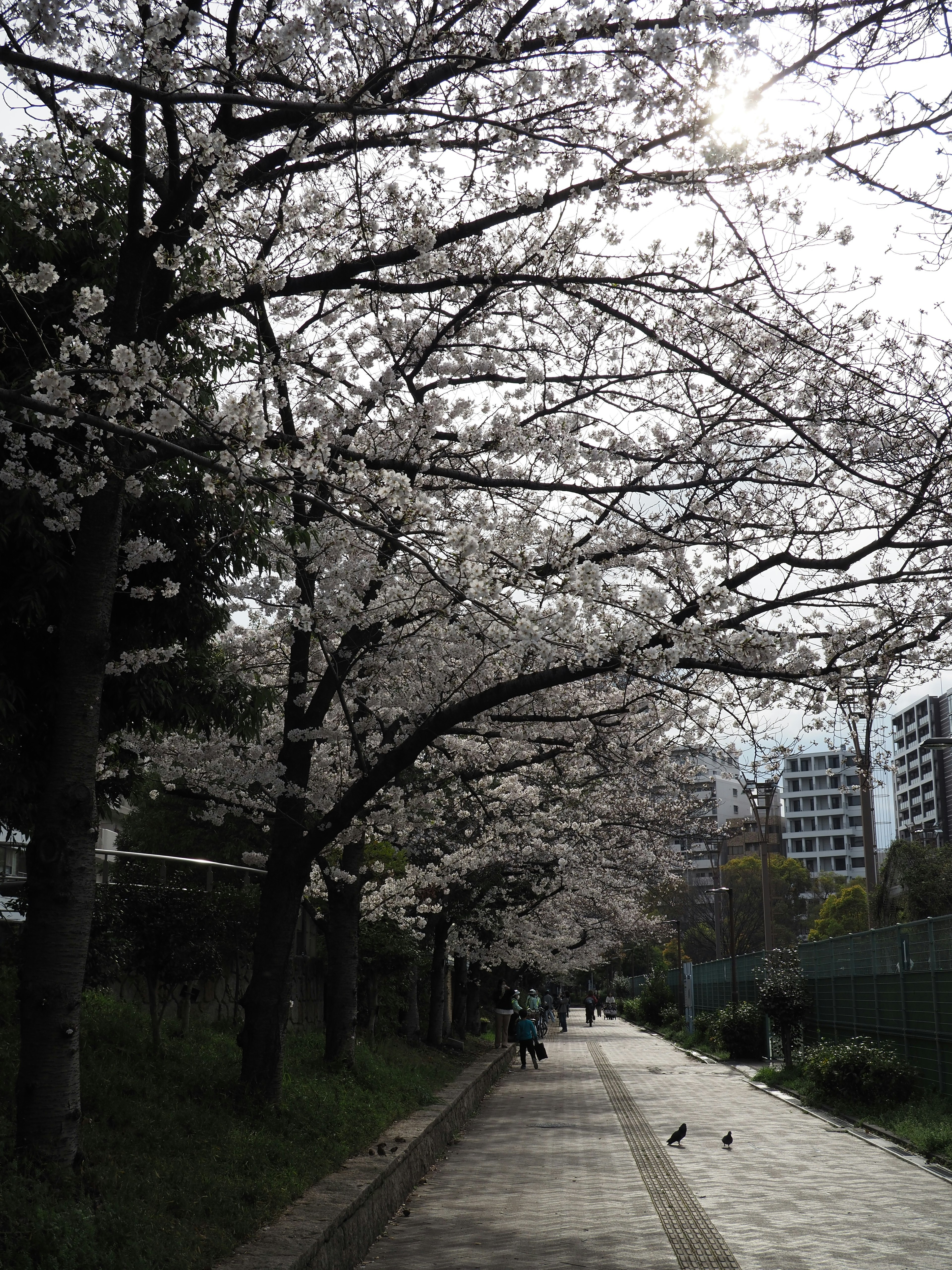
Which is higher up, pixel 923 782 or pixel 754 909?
pixel 923 782

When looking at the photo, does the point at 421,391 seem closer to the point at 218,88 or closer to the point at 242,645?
the point at 218,88

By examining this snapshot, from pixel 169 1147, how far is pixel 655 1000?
4222 cm

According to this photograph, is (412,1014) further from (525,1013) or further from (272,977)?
(272,977)

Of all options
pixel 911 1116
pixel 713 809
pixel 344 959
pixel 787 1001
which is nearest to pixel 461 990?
pixel 713 809

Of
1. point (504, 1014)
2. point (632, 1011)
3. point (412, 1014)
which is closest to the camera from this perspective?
point (412, 1014)

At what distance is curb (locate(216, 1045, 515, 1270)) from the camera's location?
226 inches

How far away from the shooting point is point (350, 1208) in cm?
693

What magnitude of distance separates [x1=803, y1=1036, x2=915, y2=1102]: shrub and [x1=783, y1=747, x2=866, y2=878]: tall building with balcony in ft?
378

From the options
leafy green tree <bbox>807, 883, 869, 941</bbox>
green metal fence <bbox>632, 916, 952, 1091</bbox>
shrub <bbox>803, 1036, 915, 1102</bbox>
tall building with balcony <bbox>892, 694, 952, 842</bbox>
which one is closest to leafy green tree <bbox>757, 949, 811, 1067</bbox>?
green metal fence <bbox>632, 916, 952, 1091</bbox>

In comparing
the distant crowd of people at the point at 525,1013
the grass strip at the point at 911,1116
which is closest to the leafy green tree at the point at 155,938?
the grass strip at the point at 911,1116

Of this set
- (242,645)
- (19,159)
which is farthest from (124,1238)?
(242,645)

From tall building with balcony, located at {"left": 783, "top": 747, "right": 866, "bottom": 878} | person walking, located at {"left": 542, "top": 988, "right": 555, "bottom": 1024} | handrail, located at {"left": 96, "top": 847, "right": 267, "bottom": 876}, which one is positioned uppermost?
tall building with balcony, located at {"left": 783, "top": 747, "right": 866, "bottom": 878}

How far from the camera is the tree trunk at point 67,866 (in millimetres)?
5691

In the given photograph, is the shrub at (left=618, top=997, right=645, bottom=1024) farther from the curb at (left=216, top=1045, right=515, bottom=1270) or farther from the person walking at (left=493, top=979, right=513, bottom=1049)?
the curb at (left=216, top=1045, right=515, bottom=1270)
